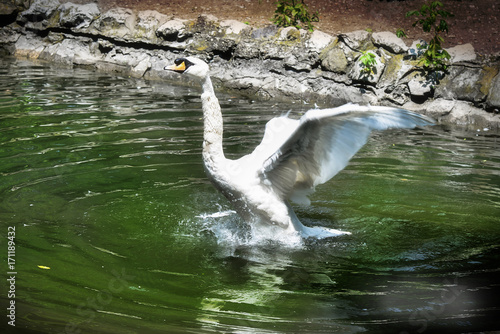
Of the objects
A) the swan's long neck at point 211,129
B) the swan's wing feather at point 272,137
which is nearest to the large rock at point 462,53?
the swan's wing feather at point 272,137

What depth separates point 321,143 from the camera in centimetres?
436

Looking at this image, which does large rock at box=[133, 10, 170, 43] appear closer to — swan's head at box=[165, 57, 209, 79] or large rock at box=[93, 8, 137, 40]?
large rock at box=[93, 8, 137, 40]

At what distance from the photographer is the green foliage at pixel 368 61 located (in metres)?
10.5

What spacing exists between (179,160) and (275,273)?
304 centimetres

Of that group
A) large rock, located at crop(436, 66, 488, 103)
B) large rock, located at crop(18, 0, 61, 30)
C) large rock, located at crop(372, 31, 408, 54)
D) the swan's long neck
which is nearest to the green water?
the swan's long neck

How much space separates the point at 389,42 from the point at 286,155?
7.24m

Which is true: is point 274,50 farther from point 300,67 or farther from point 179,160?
point 179,160

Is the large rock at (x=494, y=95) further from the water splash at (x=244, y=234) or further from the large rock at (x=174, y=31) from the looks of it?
the large rock at (x=174, y=31)

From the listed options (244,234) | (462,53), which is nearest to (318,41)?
(462,53)

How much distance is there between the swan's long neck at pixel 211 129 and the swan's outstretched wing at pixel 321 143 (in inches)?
15.8

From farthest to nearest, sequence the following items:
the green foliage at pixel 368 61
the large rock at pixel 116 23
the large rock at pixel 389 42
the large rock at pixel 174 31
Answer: the large rock at pixel 116 23 < the large rock at pixel 174 31 < the large rock at pixel 389 42 < the green foliage at pixel 368 61

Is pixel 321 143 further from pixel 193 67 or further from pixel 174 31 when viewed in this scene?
pixel 174 31

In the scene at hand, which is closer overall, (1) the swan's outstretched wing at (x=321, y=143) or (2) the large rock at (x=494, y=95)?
(1) the swan's outstretched wing at (x=321, y=143)

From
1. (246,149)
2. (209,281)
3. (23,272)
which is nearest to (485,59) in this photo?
(246,149)
